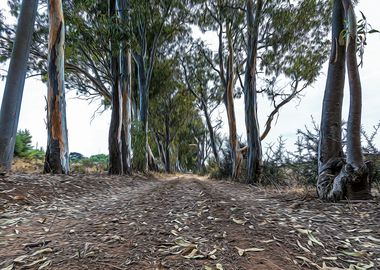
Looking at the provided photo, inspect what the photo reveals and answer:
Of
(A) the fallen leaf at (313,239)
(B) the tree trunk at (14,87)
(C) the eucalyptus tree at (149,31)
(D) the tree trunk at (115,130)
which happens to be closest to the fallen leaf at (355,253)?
(A) the fallen leaf at (313,239)

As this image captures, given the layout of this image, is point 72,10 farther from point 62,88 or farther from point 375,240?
point 375,240

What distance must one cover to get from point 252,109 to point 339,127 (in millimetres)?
3668

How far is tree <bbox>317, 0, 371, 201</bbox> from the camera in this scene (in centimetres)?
307

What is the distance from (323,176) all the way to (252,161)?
11.0ft

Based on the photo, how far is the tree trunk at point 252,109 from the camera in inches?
271

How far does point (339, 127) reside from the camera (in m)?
3.71

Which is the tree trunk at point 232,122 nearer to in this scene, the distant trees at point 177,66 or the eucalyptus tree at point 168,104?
the distant trees at point 177,66

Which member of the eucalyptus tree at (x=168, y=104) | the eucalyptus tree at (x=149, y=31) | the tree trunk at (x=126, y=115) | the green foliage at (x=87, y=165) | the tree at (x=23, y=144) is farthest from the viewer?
the eucalyptus tree at (x=168, y=104)

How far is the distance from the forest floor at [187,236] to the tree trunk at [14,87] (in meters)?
1.81

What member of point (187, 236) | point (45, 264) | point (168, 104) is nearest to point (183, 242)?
point (187, 236)

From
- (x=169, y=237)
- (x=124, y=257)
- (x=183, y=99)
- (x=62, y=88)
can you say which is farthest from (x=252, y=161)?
(x=183, y=99)

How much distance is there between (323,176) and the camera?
3553 mm

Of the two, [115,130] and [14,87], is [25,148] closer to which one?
[115,130]

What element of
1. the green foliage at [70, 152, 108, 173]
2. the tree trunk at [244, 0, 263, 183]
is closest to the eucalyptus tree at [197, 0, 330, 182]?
the tree trunk at [244, 0, 263, 183]
